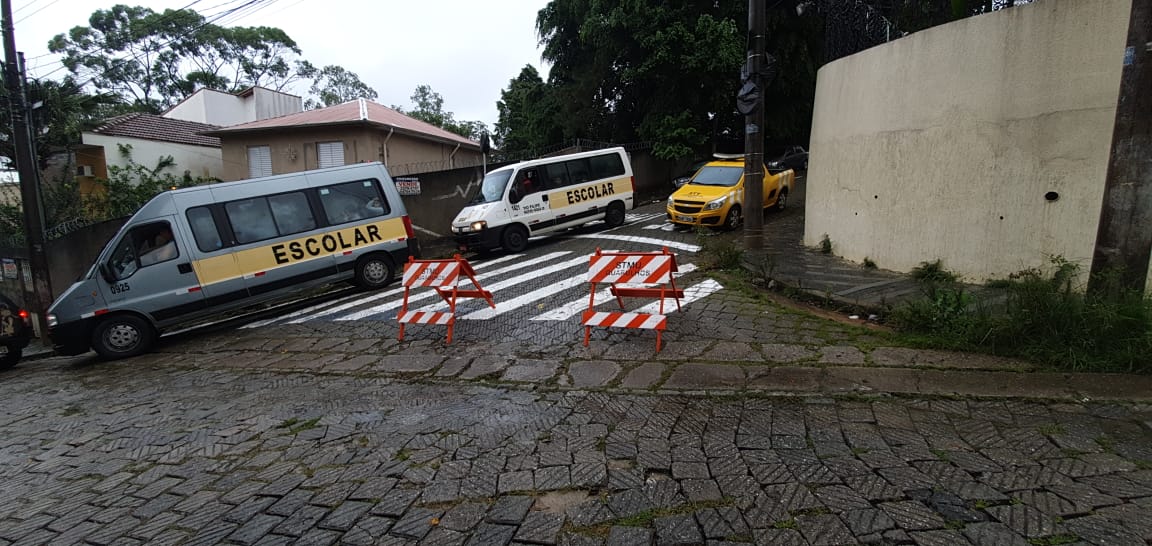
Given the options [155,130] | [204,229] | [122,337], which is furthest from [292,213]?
[155,130]

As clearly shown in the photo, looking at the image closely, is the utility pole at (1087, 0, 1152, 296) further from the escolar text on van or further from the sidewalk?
the escolar text on van

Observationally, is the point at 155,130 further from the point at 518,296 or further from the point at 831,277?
the point at 831,277

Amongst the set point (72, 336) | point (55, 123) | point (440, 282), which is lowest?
point (72, 336)

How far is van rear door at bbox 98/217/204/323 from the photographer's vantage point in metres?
8.65

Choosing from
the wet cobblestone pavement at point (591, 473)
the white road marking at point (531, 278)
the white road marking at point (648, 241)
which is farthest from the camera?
the white road marking at point (648, 241)

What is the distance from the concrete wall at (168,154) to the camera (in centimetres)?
2144

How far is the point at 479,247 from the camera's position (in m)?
12.8

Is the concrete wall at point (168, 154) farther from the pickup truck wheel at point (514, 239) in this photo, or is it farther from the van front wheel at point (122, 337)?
the van front wheel at point (122, 337)

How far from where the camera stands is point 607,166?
590 inches

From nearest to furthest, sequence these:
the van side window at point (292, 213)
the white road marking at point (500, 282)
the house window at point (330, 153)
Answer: the white road marking at point (500, 282), the van side window at point (292, 213), the house window at point (330, 153)

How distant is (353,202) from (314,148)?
12.1 metres

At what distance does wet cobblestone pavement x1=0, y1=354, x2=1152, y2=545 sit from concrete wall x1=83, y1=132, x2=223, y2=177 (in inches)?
832

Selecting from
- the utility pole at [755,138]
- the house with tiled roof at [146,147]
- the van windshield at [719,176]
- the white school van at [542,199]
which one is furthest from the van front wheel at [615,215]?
the house with tiled roof at [146,147]

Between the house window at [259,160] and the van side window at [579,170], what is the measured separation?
13.7 metres
